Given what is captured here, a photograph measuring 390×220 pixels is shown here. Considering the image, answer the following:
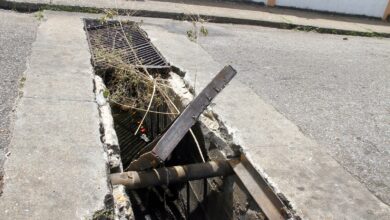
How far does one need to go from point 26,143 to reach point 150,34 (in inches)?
133

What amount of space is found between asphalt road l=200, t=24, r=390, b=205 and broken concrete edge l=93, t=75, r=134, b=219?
1.57 m

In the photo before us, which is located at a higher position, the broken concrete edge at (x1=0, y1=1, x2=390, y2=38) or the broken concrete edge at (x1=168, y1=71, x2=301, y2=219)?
the broken concrete edge at (x1=0, y1=1, x2=390, y2=38)

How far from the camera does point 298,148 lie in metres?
3.03

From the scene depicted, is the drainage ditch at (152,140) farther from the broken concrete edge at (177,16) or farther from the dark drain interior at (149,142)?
the broken concrete edge at (177,16)

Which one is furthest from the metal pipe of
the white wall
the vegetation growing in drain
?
the white wall

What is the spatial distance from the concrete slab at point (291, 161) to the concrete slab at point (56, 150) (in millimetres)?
1053

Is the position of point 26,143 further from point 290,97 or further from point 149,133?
point 290,97

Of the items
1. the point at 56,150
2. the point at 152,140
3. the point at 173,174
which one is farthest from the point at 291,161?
the point at 152,140

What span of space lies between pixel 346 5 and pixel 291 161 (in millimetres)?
8374

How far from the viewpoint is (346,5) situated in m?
10.0

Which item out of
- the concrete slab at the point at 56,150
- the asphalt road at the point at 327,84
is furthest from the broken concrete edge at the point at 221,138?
the concrete slab at the point at 56,150

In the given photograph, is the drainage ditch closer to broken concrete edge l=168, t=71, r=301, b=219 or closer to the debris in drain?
broken concrete edge l=168, t=71, r=301, b=219

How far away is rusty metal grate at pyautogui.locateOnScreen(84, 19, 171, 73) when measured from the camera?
4.40 metres

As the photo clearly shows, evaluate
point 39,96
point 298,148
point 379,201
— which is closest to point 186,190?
point 298,148
